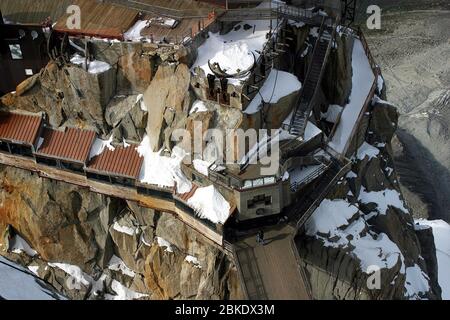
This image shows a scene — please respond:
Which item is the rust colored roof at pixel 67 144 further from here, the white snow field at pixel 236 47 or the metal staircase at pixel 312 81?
the metal staircase at pixel 312 81

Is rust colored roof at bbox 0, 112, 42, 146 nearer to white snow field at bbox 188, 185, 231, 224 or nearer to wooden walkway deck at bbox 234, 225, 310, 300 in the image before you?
white snow field at bbox 188, 185, 231, 224

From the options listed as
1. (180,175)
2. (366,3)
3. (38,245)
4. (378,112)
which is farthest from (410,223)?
(366,3)

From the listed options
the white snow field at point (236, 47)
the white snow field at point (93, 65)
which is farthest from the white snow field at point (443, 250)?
the white snow field at point (93, 65)

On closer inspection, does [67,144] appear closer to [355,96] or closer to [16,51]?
[16,51]

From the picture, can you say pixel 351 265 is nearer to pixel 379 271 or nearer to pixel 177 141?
pixel 379 271

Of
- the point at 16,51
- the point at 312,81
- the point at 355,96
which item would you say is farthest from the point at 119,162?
the point at 355,96
